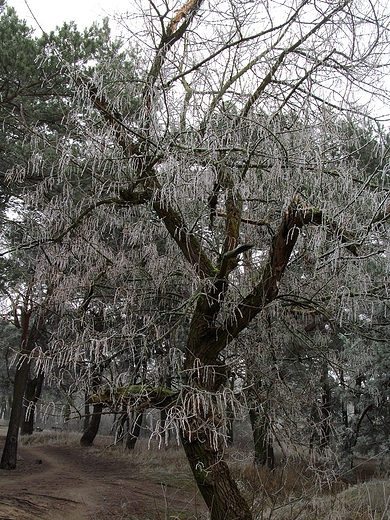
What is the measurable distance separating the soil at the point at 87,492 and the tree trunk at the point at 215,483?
79 centimetres

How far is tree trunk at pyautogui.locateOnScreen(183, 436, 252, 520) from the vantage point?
9.87ft

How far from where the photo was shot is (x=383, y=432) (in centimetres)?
1101

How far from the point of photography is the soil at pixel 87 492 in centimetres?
637

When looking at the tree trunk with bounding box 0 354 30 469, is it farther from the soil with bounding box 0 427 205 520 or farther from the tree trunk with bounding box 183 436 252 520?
the tree trunk with bounding box 183 436 252 520

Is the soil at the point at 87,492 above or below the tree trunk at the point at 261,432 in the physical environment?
below

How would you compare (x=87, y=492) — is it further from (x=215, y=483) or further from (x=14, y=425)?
(x=215, y=483)

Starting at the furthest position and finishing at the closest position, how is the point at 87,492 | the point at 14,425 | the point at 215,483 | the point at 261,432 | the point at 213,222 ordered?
the point at 14,425 < the point at 87,492 < the point at 261,432 < the point at 213,222 < the point at 215,483

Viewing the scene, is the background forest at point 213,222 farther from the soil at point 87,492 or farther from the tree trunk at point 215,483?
the soil at point 87,492

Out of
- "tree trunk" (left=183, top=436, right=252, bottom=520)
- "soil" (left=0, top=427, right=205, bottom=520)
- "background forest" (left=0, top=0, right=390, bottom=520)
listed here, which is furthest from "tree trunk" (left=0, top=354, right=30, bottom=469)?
"tree trunk" (left=183, top=436, right=252, bottom=520)

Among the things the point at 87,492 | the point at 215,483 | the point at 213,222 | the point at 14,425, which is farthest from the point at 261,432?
the point at 14,425

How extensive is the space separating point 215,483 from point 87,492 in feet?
19.5

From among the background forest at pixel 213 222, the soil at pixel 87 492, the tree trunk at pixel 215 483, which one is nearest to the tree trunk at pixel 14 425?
the soil at pixel 87 492

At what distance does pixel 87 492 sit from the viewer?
8031mm

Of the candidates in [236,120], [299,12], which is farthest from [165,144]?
[299,12]
